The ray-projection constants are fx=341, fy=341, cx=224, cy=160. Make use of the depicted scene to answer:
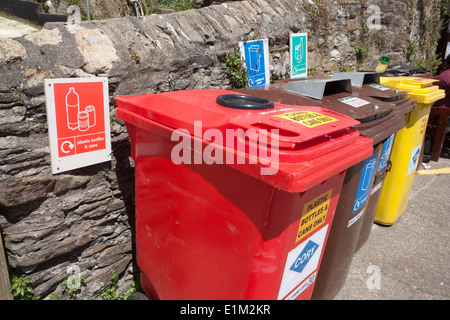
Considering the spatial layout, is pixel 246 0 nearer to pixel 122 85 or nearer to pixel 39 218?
pixel 122 85

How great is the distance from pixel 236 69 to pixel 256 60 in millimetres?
321

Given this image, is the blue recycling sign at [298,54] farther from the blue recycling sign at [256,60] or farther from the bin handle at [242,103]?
the bin handle at [242,103]

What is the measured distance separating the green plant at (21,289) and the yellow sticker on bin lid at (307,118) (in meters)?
1.83

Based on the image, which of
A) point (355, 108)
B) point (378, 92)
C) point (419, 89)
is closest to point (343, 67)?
point (419, 89)

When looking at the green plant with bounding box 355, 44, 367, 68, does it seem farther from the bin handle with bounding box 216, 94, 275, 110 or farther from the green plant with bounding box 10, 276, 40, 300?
the green plant with bounding box 10, 276, 40, 300

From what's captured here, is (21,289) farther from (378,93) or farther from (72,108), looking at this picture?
(378,93)

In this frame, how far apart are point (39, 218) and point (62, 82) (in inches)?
32.5

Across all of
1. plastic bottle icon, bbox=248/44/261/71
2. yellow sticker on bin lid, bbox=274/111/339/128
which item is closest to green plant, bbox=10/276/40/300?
yellow sticker on bin lid, bbox=274/111/339/128

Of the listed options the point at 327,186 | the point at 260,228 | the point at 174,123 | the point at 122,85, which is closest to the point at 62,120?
the point at 122,85

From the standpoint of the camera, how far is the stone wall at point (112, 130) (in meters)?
1.88

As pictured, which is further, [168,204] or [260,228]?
[168,204]

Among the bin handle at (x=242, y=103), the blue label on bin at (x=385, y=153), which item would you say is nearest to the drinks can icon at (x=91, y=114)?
the bin handle at (x=242, y=103)

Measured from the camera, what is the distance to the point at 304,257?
1.81 meters

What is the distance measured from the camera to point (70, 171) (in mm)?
2117
